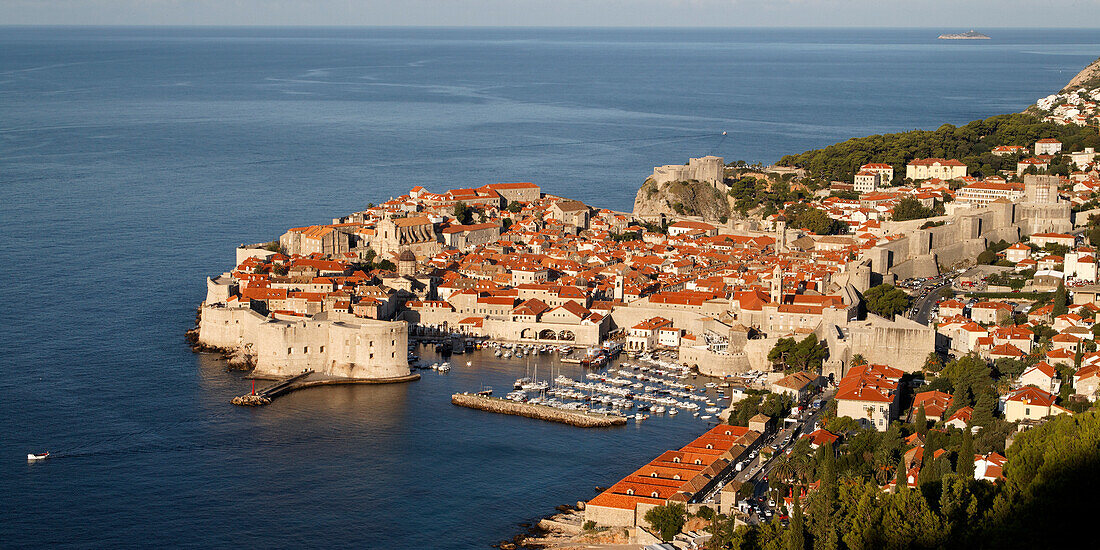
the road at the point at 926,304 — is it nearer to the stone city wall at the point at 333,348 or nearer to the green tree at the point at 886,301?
the green tree at the point at 886,301

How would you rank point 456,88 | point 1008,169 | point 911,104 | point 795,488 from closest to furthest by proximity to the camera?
point 795,488 < point 1008,169 < point 911,104 < point 456,88

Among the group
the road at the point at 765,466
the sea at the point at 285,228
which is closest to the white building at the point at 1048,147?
the sea at the point at 285,228

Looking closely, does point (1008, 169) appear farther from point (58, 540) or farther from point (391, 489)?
point (58, 540)

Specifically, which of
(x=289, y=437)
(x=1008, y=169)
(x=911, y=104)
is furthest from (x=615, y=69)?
(x=289, y=437)

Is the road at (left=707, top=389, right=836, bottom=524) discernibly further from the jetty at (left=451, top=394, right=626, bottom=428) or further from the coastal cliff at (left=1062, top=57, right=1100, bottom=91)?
the coastal cliff at (left=1062, top=57, right=1100, bottom=91)

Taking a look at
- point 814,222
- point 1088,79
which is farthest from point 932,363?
point 1088,79
